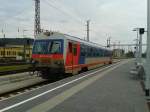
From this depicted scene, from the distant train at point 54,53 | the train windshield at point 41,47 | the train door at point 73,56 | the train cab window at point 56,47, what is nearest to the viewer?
the distant train at point 54,53

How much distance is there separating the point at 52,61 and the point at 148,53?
36.1 feet

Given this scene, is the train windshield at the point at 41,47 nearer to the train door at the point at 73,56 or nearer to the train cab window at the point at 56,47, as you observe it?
the train cab window at the point at 56,47

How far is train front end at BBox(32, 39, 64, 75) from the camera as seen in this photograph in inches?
916

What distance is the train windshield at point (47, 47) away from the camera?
77.4 ft

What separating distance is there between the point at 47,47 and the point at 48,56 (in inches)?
28.7

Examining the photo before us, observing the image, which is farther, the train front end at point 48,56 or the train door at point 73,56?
the train door at point 73,56

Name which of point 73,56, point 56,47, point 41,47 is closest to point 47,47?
point 41,47

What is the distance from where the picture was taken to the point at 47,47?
949 inches

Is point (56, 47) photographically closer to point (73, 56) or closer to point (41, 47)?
point (41, 47)

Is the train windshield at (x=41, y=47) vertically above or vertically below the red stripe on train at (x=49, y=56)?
above

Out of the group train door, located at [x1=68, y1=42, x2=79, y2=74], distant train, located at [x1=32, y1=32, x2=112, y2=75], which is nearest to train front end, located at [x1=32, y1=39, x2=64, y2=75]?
Answer: distant train, located at [x1=32, y1=32, x2=112, y2=75]

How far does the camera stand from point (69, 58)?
79.3ft

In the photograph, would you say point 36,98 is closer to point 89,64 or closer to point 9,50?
point 89,64

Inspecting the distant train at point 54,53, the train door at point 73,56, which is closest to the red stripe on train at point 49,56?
the distant train at point 54,53
